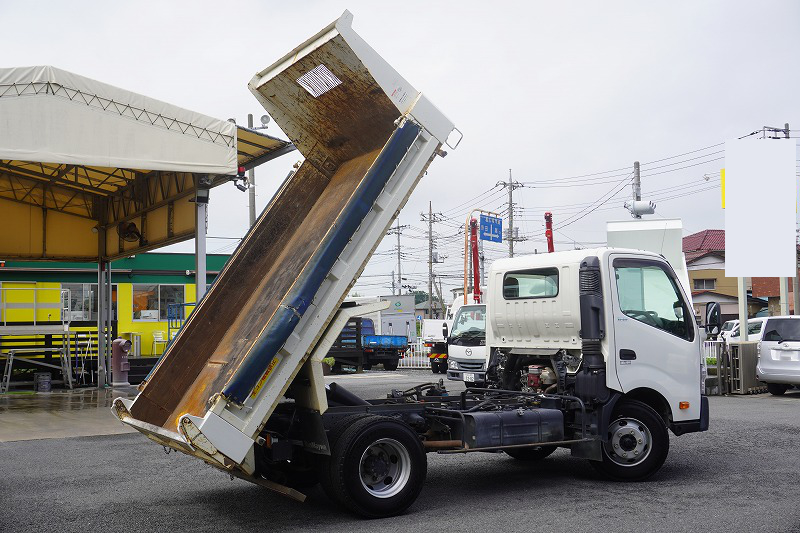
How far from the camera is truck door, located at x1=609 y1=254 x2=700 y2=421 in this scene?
25.8ft

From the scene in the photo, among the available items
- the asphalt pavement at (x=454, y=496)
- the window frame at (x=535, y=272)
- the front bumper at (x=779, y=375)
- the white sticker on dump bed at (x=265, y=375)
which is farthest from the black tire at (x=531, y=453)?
the front bumper at (x=779, y=375)

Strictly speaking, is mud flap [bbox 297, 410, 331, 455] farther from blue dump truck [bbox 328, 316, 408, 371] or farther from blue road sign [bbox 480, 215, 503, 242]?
blue road sign [bbox 480, 215, 503, 242]

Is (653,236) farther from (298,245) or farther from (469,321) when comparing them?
(298,245)

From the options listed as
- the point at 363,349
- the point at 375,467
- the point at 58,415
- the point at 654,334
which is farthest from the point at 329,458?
the point at 363,349

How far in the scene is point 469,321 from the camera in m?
19.1

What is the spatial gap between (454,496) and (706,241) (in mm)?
56977

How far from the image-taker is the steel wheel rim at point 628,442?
782 cm

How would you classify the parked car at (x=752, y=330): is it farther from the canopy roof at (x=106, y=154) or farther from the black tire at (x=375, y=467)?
the black tire at (x=375, y=467)

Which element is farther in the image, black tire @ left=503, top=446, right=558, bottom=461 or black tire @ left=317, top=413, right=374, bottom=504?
black tire @ left=503, top=446, right=558, bottom=461

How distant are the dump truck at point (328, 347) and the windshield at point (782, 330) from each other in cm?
1026

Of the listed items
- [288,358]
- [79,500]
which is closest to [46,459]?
[79,500]

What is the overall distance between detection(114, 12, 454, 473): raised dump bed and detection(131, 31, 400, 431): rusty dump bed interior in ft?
0.04

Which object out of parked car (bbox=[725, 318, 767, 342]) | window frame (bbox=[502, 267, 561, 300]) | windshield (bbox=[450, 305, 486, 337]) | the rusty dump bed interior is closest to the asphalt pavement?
the rusty dump bed interior

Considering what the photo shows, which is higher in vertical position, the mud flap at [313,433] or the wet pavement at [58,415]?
the mud flap at [313,433]
